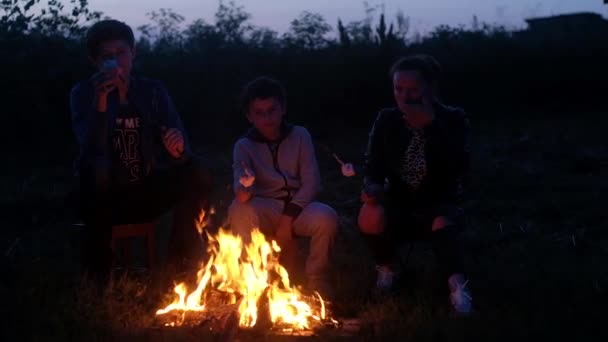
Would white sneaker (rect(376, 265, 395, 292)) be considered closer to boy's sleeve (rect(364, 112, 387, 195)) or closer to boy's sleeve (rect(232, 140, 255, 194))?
boy's sleeve (rect(364, 112, 387, 195))

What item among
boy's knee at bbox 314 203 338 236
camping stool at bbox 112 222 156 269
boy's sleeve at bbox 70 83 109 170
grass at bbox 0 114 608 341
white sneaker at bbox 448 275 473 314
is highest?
boy's sleeve at bbox 70 83 109 170

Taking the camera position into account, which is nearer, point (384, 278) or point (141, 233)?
point (384, 278)

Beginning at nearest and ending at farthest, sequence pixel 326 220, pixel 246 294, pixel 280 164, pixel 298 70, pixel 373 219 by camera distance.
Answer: pixel 246 294
pixel 373 219
pixel 326 220
pixel 280 164
pixel 298 70

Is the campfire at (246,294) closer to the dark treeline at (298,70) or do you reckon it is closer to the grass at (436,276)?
the grass at (436,276)

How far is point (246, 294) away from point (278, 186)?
835 mm

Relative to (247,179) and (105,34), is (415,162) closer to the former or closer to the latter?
(247,179)

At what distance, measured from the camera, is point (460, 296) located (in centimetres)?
416

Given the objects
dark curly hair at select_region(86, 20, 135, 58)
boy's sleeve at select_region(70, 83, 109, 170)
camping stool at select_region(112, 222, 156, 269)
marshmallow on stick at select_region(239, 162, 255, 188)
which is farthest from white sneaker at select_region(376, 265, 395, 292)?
dark curly hair at select_region(86, 20, 135, 58)

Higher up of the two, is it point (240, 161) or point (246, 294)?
point (240, 161)

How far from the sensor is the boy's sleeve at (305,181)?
4.67m

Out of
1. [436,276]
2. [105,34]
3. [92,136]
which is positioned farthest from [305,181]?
[105,34]

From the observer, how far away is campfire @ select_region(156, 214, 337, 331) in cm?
400

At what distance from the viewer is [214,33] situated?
1198cm

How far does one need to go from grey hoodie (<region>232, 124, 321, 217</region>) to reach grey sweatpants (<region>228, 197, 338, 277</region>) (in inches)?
5.3
